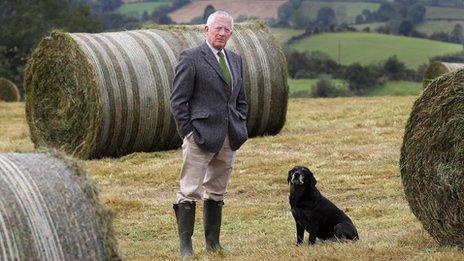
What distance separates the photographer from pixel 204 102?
412 inches

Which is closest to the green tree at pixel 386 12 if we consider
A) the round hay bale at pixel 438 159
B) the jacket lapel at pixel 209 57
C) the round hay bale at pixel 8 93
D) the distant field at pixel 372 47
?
the distant field at pixel 372 47

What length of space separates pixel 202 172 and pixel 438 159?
6.87 ft

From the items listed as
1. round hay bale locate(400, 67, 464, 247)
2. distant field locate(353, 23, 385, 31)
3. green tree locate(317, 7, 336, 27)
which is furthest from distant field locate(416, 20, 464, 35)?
round hay bale locate(400, 67, 464, 247)

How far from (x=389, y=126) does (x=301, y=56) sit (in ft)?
91.5

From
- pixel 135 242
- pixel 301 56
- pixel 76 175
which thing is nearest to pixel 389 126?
pixel 135 242

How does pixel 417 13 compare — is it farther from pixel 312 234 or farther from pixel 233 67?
pixel 312 234

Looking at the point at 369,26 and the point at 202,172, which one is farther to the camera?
the point at 369,26

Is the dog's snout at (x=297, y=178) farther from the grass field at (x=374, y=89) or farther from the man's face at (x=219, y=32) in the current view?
the grass field at (x=374, y=89)

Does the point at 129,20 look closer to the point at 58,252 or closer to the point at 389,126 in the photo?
the point at 389,126

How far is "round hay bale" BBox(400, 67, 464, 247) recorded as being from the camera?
1023cm

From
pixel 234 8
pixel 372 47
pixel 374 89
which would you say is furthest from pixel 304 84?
pixel 234 8

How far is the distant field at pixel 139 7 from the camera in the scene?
7014 centimetres

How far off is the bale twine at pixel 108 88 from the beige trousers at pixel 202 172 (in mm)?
7029

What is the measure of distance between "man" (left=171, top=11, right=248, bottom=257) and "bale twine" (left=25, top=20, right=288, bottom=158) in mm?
7110
